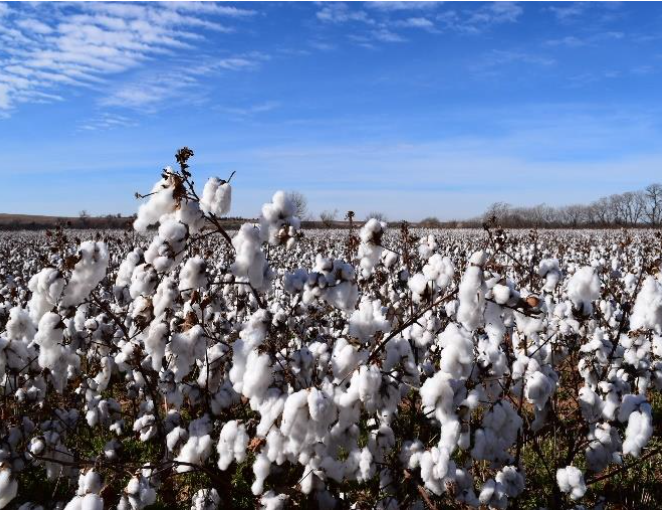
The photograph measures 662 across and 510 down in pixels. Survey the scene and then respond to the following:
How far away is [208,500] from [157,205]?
2.02m

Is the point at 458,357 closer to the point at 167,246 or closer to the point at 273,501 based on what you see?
the point at 273,501

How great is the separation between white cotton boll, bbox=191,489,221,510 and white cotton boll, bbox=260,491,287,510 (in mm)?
776

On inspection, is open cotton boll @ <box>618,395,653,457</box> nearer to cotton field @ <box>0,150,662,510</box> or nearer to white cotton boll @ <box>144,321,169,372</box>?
cotton field @ <box>0,150,662,510</box>

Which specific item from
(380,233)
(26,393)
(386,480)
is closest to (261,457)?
(386,480)

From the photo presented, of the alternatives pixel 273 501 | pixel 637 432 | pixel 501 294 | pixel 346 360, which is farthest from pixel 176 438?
pixel 637 432

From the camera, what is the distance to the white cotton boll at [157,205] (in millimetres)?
2792

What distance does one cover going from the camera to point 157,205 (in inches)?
111

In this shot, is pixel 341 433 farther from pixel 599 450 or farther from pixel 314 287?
pixel 599 450

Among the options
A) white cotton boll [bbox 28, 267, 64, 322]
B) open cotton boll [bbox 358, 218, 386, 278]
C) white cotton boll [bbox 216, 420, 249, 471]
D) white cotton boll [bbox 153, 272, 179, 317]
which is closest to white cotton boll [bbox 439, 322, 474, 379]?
open cotton boll [bbox 358, 218, 386, 278]

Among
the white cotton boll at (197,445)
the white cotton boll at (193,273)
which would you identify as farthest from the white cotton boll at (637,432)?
the white cotton boll at (193,273)

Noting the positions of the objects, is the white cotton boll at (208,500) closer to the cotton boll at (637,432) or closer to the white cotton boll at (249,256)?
the white cotton boll at (249,256)

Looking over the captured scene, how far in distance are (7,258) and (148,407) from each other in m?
18.6

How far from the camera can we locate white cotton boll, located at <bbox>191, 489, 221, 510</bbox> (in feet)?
11.4

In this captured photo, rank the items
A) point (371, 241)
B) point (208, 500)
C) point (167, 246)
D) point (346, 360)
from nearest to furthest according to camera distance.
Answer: point (346, 360) → point (167, 246) → point (371, 241) → point (208, 500)
